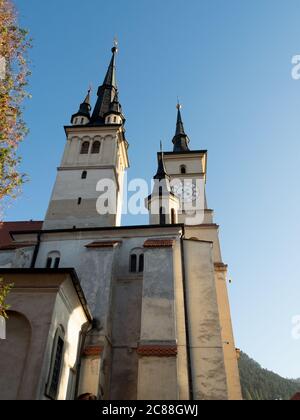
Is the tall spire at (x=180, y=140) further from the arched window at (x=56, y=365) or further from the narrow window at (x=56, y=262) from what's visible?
the arched window at (x=56, y=365)

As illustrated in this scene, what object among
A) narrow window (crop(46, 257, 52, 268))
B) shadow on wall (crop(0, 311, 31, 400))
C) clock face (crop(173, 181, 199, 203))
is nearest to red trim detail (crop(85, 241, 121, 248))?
narrow window (crop(46, 257, 52, 268))

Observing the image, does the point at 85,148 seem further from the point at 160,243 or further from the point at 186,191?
the point at 160,243

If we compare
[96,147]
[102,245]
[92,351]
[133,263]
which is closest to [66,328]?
[92,351]

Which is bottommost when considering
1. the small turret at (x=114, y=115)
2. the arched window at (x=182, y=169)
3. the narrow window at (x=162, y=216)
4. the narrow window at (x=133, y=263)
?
the narrow window at (x=133, y=263)

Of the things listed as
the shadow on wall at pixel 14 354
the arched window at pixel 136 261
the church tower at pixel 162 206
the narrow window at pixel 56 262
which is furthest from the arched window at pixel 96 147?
the shadow on wall at pixel 14 354

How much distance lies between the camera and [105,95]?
108ft

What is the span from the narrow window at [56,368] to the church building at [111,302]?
34 millimetres

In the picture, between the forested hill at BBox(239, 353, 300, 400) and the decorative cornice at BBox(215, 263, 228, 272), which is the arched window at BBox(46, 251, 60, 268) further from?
the forested hill at BBox(239, 353, 300, 400)

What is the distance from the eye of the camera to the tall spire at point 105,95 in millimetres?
29516

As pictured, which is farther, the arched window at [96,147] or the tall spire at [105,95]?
the tall spire at [105,95]

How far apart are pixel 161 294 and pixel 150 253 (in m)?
2.24

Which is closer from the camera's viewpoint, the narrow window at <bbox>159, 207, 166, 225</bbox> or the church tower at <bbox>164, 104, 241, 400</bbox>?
the church tower at <bbox>164, 104, 241, 400</bbox>

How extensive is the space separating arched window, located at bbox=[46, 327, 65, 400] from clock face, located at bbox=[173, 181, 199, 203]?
17945mm

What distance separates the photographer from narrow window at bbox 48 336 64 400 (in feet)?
30.8
